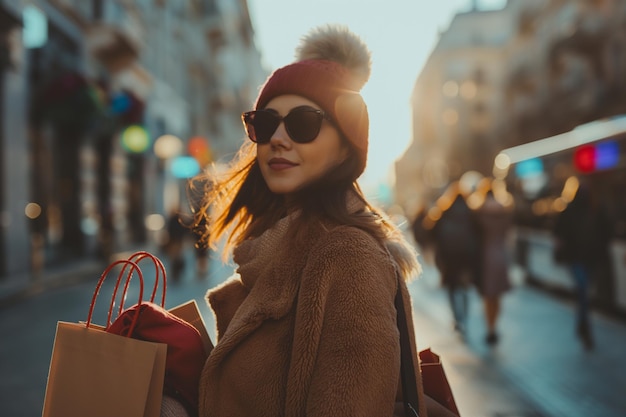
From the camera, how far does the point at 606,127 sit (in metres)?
9.86

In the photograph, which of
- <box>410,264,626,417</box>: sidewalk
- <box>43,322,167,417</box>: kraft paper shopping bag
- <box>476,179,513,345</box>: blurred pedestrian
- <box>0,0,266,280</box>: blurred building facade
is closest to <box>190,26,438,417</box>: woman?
<box>43,322,167,417</box>: kraft paper shopping bag

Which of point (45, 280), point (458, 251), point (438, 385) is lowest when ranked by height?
point (45, 280)

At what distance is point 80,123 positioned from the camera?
14.4 metres

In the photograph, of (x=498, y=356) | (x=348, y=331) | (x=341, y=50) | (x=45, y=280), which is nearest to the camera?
(x=348, y=331)

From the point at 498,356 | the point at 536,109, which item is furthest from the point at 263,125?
the point at 536,109

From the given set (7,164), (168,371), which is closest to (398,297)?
(168,371)

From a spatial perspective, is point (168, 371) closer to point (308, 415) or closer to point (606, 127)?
point (308, 415)

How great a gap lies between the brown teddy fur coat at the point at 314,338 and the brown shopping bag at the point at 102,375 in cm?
17

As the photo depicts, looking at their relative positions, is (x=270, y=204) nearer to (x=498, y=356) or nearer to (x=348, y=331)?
(x=348, y=331)

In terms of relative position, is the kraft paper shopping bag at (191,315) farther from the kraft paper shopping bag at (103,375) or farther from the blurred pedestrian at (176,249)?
the blurred pedestrian at (176,249)

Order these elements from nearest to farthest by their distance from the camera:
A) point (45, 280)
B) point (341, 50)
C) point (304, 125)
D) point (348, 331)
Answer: point (348, 331) → point (304, 125) → point (341, 50) → point (45, 280)

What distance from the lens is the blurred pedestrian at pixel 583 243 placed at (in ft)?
21.6

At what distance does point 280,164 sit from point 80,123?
14006 millimetres

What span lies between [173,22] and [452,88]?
38.5 m
